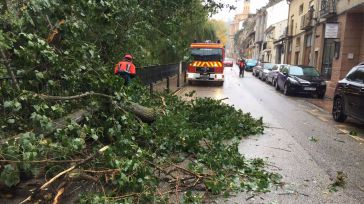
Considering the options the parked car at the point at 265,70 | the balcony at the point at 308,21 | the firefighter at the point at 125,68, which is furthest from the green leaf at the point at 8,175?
the balcony at the point at 308,21

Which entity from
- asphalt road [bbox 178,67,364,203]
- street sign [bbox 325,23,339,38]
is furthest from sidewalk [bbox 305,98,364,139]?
street sign [bbox 325,23,339,38]

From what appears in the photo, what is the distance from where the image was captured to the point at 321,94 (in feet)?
61.7

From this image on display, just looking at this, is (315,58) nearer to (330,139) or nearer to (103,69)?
(330,139)

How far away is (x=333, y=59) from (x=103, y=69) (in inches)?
915

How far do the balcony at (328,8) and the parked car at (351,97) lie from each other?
1695cm

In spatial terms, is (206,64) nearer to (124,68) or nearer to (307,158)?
(124,68)

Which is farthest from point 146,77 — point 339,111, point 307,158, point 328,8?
point 328,8

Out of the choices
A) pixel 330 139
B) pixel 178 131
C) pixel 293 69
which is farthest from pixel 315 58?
pixel 178 131

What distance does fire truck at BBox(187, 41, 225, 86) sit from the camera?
77.1ft

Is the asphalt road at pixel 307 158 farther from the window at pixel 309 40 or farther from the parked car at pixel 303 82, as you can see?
the window at pixel 309 40

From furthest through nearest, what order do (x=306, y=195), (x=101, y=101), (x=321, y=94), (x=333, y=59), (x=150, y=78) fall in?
(x=333, y=59) < (x=321, y=94) < (x=150, y=78) < (x=101, y=101) < (x=306, y=195)

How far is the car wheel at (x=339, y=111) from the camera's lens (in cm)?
1088

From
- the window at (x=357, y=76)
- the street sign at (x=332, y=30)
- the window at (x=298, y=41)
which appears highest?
the street sign at (x=332, y=30)

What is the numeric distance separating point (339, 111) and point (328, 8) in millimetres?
17873
